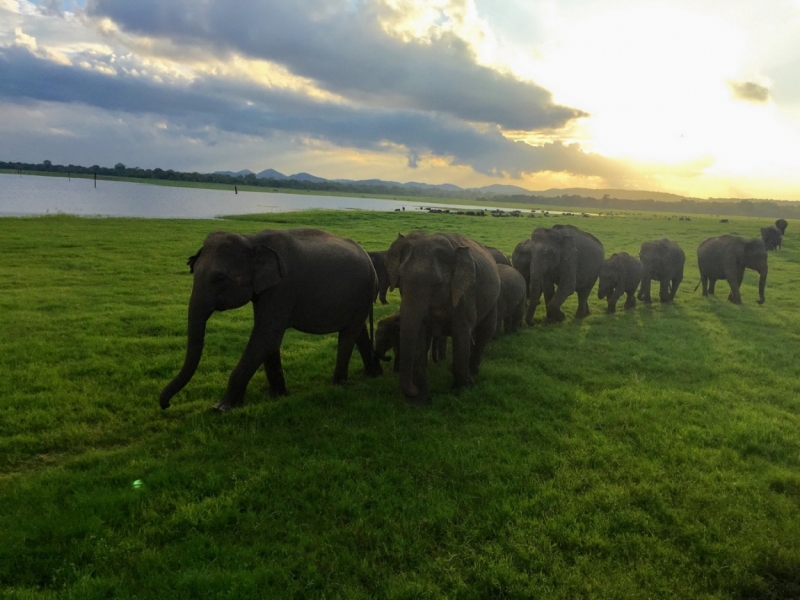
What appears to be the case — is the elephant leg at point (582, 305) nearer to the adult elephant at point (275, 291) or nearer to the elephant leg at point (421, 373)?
the adult elephant at point (275, 291)

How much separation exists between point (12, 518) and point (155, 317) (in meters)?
8.06

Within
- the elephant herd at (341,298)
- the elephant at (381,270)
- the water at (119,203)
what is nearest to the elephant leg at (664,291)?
the elephant at (381,270)

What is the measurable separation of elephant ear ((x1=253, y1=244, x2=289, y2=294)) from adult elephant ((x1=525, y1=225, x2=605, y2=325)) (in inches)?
335

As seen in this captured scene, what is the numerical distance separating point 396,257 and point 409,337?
1426 millimetres

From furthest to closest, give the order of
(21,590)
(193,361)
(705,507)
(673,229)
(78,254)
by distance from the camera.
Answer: (673,229), (78,254), (193,361), (705,507), (21,590)

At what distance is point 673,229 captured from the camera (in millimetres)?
52219

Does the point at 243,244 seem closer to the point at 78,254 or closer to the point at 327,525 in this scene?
the point at 327,525

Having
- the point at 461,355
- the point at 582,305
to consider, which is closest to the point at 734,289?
the point at 582,305

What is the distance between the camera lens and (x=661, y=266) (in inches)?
718

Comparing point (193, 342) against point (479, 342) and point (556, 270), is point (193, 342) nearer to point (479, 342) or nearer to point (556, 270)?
point (479, 342)

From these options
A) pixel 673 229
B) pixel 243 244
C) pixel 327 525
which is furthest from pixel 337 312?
pixel 673 229

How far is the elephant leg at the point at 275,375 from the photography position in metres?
7.78

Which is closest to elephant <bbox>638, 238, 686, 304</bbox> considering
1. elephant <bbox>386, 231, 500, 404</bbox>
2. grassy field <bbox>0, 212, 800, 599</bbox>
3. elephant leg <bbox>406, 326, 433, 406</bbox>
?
grassy field <bbox>0, 212, 800, 599</bbox>

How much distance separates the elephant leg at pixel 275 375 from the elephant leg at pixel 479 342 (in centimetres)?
326
